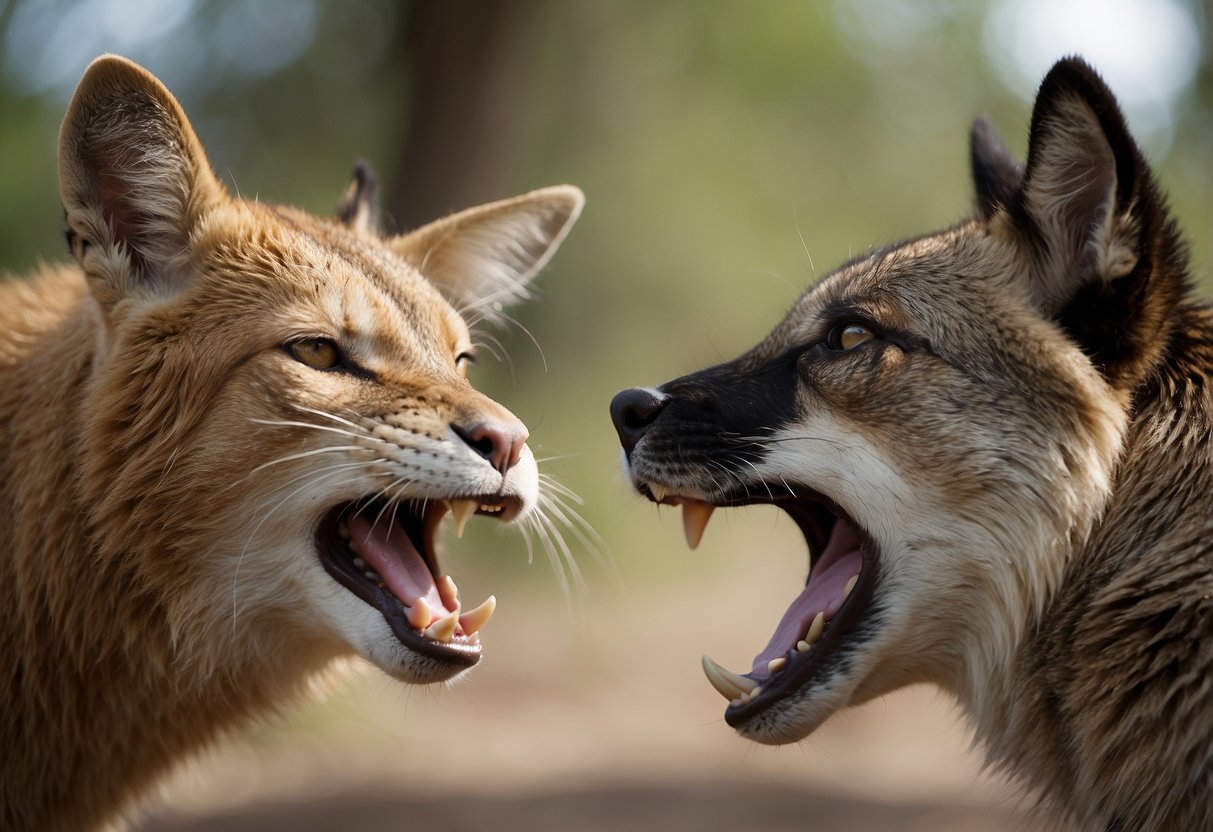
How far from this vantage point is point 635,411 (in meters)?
3.87

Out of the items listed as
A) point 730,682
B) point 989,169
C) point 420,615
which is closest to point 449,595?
point 420,615

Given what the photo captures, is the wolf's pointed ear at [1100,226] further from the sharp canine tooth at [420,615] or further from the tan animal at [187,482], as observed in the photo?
the sharp canine tooth at [420,615]

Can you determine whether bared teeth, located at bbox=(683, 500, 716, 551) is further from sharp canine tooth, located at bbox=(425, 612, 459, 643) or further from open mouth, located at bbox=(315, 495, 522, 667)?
sharp canine tooth, located at bbox=(425, 612, 459, 643)

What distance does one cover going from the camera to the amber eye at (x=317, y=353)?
3.67 m

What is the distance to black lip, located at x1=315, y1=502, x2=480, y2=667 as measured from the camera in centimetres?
351

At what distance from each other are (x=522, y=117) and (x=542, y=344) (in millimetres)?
4879

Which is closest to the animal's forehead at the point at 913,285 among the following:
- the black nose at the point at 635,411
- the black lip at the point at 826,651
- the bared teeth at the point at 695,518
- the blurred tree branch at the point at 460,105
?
the black nose at the point at 635,411

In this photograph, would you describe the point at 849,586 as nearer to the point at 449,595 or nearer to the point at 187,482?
the point at 449,595

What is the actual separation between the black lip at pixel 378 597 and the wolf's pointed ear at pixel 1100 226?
2161 millimetres

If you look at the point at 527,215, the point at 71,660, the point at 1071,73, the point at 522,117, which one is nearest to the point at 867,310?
the point at 1071,73

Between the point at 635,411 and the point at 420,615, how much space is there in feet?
3.29

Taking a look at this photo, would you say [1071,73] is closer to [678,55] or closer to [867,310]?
[867,310]

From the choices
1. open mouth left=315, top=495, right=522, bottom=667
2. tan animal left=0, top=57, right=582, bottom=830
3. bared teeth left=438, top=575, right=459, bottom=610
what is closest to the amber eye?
tan animal left=0, top=57, right=582, bottom=830

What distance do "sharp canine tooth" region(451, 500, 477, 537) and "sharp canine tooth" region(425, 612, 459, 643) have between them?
1.26 ft
